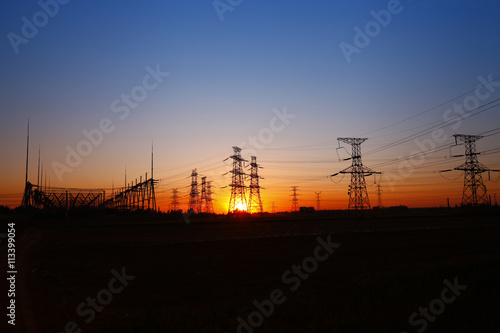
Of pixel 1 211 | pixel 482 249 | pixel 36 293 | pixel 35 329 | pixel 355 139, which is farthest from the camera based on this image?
pixel 1 211

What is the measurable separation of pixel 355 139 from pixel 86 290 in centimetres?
6363

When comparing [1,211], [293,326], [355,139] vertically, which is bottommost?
[293,326]

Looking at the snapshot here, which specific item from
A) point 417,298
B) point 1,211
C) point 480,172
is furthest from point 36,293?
point 1,211

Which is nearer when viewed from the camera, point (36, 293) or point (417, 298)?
point (417, 298)

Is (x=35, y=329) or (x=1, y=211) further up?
(x=1, y=211)

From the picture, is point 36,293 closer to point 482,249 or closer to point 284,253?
point 284,253

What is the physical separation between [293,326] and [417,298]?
387 centimetres

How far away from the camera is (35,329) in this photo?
8805 millimetres

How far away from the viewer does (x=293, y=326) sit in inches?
359

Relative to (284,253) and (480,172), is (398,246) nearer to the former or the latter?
(284,253)

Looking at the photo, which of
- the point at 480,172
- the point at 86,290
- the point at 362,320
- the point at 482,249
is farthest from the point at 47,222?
the point at 480,172

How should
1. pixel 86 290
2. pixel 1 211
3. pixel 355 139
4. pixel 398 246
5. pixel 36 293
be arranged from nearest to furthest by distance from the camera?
pixel 36 293 → pixel 86 290 → pixel 398 246 → pixel 355 139 → pixel 1 211

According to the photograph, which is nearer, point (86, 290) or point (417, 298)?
point (417, 298)

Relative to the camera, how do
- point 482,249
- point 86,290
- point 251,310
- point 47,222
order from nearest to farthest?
point 251,310
point 86,290
point 482,249
point 47,222
